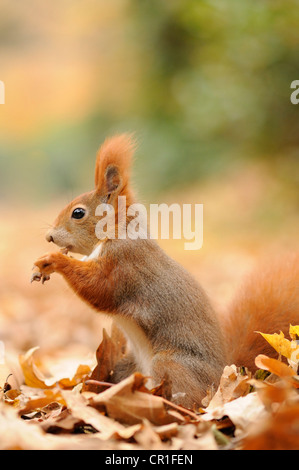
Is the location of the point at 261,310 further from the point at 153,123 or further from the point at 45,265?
the point at 153,123

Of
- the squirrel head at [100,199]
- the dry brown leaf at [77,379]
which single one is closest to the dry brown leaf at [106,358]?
the dry brown leaf at [77,379]

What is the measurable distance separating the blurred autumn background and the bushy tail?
1.16 metres

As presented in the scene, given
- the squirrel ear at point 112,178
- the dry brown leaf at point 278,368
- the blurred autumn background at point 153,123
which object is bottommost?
the dry brown leaf at point 278,368

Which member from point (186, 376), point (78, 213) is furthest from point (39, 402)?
point (78, 213)

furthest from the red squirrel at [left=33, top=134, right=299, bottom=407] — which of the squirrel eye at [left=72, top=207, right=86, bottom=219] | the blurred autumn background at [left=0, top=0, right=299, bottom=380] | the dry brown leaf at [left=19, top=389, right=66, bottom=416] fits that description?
the blurred autumn background at [left=0, top=0, right=299, bottom=380]

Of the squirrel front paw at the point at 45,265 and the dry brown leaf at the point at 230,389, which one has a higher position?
the squirrel front paw at the point at 45,265

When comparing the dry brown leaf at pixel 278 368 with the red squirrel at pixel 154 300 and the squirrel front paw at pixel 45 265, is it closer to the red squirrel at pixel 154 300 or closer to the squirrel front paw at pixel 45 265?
the red squirrel at pixel 154 300

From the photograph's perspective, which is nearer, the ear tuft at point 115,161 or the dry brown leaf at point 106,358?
the dry brown leaf at point 106,358

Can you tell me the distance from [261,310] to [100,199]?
73 centimetres

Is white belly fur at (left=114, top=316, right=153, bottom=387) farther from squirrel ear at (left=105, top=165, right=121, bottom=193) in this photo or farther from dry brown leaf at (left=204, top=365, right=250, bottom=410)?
squirrel ear at (left=105, top=165, right=121, bottom=193)

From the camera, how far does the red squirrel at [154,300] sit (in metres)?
1.95

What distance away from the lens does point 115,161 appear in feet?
7.32

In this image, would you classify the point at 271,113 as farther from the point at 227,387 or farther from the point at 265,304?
the point at 227,387

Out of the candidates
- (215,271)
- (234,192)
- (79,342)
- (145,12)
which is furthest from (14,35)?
(79,342)
